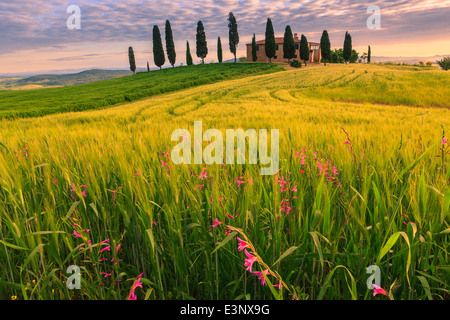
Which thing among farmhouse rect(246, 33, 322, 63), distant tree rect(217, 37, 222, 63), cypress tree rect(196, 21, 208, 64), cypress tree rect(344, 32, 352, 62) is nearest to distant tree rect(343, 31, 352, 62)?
cypress tree rect(344, 32, 352, 62)

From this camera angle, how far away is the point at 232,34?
71500 mm

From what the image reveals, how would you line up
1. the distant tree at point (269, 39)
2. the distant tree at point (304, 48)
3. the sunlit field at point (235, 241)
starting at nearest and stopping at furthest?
1. the sunlit field at point (235, 241)
2. the distant tree at point (269, 39)
3. the distant tree at point (304, 48)

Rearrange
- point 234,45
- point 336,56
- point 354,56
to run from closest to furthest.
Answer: point 234,45 → point 336,56 → point 354,56

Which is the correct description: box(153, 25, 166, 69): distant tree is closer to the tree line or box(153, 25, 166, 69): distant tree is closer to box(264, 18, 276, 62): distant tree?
the tree line

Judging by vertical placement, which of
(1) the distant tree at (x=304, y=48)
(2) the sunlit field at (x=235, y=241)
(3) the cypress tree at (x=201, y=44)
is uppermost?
(3) the cypress tree at (x=201, y=44)

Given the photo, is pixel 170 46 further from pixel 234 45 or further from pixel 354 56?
pixel 354 56

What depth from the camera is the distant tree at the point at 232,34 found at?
70.1 metres

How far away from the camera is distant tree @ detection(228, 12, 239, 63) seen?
70.1 m

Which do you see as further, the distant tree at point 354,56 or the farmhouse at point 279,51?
the distant tree at point 354,56

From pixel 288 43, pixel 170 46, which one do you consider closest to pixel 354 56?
pixel 288 43

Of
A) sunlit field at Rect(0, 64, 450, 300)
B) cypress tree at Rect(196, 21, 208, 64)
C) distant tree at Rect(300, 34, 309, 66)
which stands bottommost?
sunlit field at Rect(0, 64, 450, 300)

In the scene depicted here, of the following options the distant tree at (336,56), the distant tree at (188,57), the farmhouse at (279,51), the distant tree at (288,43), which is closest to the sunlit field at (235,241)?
the distant tree at (288,43)

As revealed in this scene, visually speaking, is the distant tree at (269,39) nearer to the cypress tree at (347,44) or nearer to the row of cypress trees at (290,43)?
the row of cypress trees at (290,43)
